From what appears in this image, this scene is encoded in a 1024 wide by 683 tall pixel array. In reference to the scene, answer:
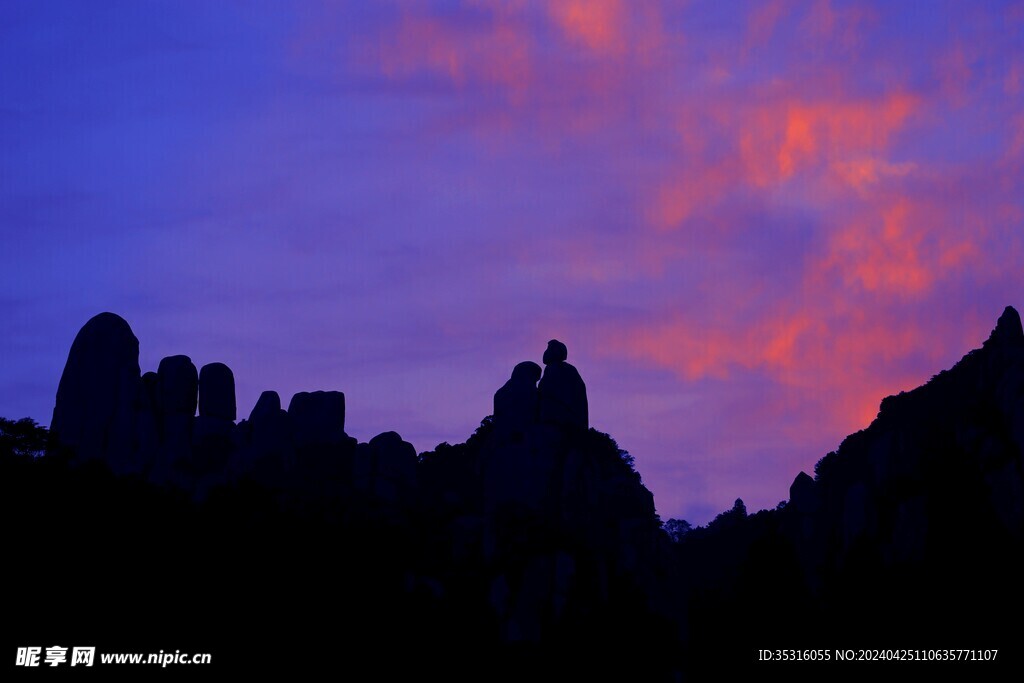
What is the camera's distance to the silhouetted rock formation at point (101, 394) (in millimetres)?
88875

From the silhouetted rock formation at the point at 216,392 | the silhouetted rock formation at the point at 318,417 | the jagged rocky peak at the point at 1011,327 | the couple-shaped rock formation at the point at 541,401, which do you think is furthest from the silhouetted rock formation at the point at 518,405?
the jagged rocky peak at the point at 1011,327

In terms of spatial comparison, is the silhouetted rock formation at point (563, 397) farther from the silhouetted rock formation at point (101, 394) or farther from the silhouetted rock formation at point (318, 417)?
the silhouetted rock formation at point (101, 394)

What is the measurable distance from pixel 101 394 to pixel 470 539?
2666 cm

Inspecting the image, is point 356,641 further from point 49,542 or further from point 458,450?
point 458,450

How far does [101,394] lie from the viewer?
89.3 metres

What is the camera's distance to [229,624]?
49.7 m

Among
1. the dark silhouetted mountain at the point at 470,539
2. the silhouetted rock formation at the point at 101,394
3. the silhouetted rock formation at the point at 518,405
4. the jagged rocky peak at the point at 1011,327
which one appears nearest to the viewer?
the dark silhouetted mountain at the point at 470,539

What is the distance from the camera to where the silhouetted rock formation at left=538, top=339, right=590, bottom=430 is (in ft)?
329

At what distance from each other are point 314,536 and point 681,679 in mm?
25525

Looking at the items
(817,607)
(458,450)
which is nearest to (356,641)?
(817,607)

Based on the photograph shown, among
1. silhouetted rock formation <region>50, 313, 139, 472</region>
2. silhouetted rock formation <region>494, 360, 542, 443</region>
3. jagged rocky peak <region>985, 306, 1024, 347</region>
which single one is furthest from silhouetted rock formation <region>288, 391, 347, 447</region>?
jagged rocky peak <region>985, 306, 1024, 347</region>

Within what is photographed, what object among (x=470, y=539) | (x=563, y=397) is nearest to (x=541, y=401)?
(x=563, y=397)

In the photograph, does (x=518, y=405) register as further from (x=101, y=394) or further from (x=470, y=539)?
(x=101, y=394)

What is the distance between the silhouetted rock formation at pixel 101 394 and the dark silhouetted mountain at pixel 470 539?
0.15 metres
